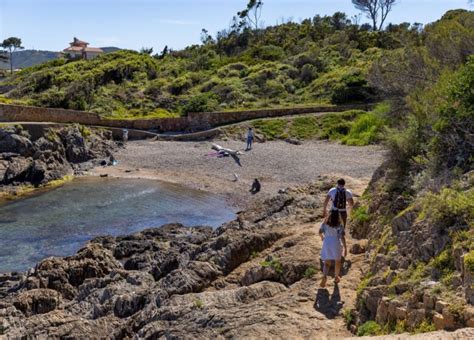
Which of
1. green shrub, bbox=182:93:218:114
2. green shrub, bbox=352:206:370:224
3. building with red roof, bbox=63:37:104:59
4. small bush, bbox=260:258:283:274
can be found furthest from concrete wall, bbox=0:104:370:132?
building with red roof, bbox=63:37:104:59

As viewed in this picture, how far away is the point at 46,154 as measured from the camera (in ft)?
119

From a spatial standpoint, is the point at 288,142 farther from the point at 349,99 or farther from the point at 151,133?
the point at 151,133

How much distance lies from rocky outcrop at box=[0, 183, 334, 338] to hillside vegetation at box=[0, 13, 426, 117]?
94.6ft

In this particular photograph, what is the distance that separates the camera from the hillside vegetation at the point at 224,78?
4903 cm

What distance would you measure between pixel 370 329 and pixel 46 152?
103 ft

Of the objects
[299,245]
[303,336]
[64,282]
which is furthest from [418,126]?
[64,282]

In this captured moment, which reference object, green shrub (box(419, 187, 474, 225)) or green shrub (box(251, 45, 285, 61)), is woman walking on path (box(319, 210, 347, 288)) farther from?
green shrub (box(251, 45, 285, 61))

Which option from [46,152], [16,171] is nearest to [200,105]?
[46,152]

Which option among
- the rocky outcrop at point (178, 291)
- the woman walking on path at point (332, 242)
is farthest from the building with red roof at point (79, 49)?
the woman walking on path at point (332, 242)

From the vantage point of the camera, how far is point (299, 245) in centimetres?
1445

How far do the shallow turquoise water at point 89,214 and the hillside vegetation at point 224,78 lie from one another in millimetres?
15245

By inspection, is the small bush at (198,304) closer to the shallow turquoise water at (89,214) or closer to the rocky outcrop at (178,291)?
the rocky outcrop at (178,291)

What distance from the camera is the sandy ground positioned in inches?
1226

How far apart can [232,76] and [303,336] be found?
51294 millimetres
